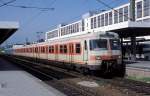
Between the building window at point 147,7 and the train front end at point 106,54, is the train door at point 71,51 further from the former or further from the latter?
the building window at point 147,7

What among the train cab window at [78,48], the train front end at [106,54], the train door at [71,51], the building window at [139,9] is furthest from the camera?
the building window at [139,9]


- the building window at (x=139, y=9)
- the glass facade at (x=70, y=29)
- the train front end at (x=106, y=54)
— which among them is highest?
the building window at (x=139, y=9)

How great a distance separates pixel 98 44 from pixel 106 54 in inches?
32.0

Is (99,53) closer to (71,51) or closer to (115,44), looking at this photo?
(115,44)

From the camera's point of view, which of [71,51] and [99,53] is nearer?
[99,53]

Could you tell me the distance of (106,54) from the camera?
867 inches

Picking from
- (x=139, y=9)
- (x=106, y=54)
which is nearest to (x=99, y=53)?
(x=106, y=54)

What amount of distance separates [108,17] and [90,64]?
105m

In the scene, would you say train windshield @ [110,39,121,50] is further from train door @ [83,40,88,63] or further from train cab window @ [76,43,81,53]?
train cab window @ [76,43,81,53]

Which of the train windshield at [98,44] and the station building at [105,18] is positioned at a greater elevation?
the station building at [105,18]

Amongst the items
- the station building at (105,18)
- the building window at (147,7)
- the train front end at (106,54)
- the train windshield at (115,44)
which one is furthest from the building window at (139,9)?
the train front end at (106,54)

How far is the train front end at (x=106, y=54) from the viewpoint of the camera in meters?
21.9

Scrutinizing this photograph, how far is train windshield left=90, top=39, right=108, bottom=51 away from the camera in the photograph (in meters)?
22.1

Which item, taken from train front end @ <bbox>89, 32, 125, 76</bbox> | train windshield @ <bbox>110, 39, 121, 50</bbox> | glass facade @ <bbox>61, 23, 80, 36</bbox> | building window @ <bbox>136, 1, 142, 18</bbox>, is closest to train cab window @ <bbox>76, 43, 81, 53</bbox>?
train front end @ <bbox>89, 32, 125, 76</bbox>
